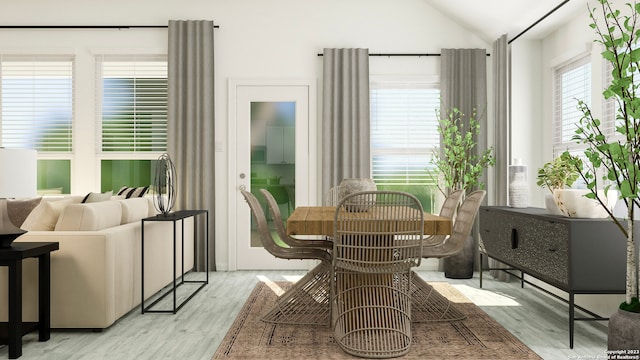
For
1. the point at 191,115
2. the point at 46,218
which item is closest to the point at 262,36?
the point at 191,115

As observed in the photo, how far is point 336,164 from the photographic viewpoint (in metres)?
5.18

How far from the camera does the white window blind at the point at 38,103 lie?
17.5ft

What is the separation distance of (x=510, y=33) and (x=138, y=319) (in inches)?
164

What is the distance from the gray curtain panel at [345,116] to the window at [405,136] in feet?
0.74

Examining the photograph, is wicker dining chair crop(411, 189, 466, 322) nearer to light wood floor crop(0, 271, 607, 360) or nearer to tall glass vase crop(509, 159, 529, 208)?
light wood floor crop(0, 271, 607, 360)

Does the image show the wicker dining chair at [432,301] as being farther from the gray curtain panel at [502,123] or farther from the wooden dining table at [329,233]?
the gray curtain panel at [502,123]

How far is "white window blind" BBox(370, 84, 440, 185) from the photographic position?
5.38m

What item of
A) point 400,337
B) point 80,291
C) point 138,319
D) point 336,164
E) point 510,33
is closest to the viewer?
point 400,337

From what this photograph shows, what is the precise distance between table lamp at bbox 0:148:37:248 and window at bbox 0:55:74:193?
9.27 ft

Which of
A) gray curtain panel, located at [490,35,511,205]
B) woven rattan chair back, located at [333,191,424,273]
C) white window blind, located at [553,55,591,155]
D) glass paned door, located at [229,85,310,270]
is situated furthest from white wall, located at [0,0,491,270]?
woven rattan chair back, located at [333,191,424,273]

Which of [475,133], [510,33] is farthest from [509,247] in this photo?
[510,33]

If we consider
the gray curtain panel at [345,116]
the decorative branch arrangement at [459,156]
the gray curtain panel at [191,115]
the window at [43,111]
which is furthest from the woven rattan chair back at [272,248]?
the window at [43,111]

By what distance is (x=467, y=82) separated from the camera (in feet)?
17.2

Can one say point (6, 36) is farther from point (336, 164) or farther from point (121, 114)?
point (336, 164)
